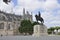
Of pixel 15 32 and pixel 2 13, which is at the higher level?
pixel 2 13

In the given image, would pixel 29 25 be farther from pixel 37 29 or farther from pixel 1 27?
pixel 37 29

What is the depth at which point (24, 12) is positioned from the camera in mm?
124250

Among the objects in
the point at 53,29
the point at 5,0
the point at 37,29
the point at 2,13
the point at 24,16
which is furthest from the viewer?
the point at 24,16

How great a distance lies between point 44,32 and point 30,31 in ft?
124

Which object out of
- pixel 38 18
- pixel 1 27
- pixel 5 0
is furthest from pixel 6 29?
pixel 5 0

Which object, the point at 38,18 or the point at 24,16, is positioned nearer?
the point at 38,18

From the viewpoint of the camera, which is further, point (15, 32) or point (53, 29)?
point (15, 32)

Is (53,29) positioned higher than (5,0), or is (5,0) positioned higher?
(5,0)

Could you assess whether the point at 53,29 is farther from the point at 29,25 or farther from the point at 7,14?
the point at 7,14

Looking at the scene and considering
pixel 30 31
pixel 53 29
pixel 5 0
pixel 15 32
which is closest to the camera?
pixel 5 0

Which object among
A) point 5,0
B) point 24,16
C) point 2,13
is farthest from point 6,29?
point 5,0

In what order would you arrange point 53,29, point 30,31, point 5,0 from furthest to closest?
point 53,29 → point 30,31 → point 5,0

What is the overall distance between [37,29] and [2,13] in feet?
247

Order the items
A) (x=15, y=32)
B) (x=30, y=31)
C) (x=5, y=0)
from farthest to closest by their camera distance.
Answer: (x=15, y=32), (x=30, y=31), (x=5, y=0)
